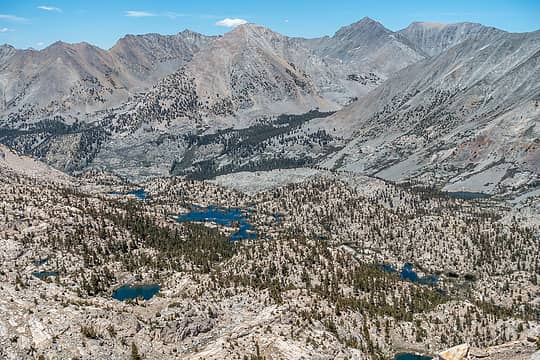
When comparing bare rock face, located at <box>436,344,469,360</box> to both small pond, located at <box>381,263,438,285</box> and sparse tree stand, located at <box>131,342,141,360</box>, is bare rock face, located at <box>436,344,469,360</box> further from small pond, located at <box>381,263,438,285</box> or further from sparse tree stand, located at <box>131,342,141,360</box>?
small pond, located at <box>381,263,438,285</box>

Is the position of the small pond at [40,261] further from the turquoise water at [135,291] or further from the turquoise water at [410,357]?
the turquoise water at [410,357]

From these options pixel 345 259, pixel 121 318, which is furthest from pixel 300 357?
pixel 345 259

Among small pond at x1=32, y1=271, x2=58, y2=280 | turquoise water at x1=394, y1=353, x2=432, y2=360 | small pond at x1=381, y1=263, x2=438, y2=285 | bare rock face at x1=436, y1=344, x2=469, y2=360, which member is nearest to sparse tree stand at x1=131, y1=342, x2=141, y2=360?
bare rock face at x1=436, y1=344, x2=469, y2=360

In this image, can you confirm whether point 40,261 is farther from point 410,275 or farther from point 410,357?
point 410,275

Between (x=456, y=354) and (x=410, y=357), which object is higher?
(x=456, y=354)

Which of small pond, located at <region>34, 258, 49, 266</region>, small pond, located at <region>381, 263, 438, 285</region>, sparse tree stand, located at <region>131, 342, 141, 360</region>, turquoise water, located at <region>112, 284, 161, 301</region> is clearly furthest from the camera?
small pond, located at <region>381, 263, 438, 285</region>

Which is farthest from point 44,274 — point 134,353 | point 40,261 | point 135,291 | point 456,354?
point 456,354

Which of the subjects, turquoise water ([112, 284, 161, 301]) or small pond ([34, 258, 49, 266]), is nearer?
turquoise water ([112, 284, 161, 301])

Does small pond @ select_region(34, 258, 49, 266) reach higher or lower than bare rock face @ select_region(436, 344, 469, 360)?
lower
